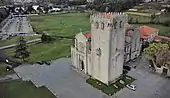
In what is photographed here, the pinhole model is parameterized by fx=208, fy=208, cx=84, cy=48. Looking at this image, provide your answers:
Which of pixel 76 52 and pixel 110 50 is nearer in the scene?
pixel 110 50

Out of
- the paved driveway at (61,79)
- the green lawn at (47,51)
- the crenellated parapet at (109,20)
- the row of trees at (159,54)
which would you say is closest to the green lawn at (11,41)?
the green lawn at (47,51)

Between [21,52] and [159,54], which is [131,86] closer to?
[159,54]

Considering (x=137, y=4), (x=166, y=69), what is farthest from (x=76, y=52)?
(x=137, y=4)

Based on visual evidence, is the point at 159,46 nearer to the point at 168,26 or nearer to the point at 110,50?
the point at 110,50

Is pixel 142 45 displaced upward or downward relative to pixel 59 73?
upward

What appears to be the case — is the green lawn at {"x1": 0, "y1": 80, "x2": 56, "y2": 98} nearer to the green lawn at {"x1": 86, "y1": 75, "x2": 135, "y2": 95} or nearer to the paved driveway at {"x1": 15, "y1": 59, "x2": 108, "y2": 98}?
the paved driveway at {"x1": 15, "y1": 59, "x2": 108, "y2": 98}
